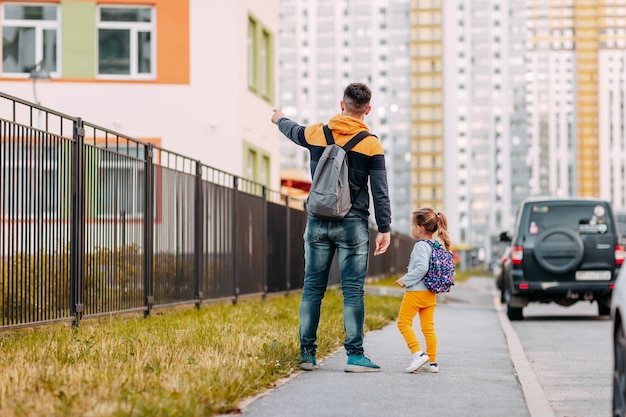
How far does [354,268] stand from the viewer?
8.91 metres

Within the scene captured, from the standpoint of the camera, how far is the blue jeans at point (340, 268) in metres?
8.85

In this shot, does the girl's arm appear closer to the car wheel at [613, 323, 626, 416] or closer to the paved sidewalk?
the paved sidewalk

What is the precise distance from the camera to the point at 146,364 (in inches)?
309

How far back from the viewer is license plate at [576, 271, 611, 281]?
20.0 m

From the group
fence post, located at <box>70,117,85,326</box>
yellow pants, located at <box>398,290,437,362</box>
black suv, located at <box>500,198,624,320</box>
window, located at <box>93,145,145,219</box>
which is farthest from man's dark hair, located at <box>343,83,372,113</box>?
black suv, located at <box>500,198,624,320</box>

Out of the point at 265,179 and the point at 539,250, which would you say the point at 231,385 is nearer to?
the point at 539,250

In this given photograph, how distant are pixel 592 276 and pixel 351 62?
6438 inches

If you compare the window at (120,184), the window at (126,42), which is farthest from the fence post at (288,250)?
the window at (126,42)

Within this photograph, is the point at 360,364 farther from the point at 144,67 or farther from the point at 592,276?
the point at 144,67

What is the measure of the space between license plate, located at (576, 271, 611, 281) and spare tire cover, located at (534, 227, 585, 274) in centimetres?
19

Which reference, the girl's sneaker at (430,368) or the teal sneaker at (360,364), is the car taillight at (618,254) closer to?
the girl's sneaker at (430,368)

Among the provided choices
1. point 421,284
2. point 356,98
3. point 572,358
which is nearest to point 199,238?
point 572,358

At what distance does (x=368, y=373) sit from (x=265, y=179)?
25.4 metres

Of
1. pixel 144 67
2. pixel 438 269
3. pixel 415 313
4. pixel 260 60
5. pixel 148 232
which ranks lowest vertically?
pixel 415 313
